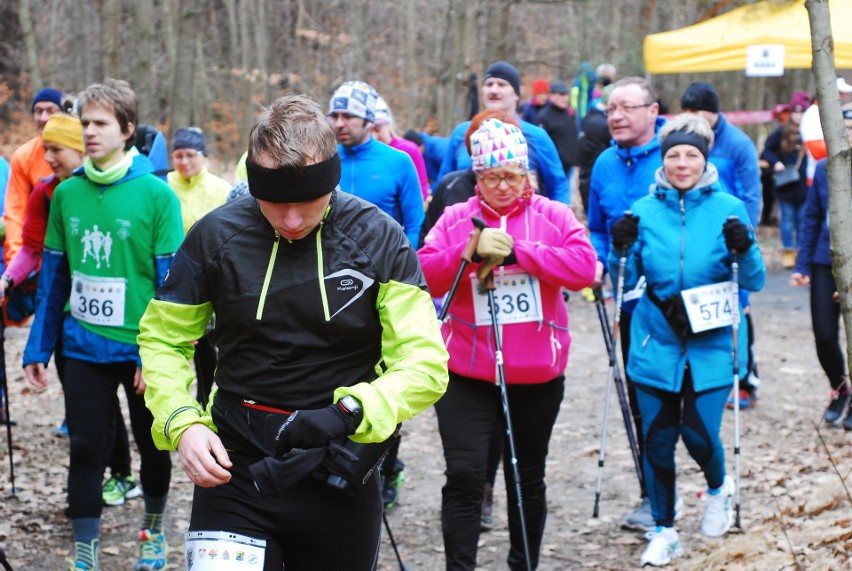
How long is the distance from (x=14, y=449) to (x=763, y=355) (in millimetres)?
7456

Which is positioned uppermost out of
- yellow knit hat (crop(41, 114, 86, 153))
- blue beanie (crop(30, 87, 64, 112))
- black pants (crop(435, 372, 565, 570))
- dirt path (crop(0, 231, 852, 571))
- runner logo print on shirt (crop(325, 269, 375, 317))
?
blue beanie (crop(30, 87, 64, 112))

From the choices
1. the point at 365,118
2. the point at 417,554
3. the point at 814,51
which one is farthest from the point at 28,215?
the point at 814,51

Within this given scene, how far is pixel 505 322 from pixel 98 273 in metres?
1.99

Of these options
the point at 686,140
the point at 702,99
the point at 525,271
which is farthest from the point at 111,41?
the point at 525,271

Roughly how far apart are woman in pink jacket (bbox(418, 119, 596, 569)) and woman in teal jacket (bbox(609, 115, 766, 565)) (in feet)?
2.29

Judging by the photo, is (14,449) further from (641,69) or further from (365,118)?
(641,69)

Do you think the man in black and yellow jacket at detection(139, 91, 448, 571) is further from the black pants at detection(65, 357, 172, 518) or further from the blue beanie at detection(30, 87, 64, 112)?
the blue beanie at detection(30, 87, 64, 112)

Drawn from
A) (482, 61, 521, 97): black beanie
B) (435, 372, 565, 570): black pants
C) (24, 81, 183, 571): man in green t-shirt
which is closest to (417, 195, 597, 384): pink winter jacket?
(435, 372, 565, 570): black pants

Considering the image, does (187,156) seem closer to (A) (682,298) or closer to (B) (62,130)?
(B) (62,130)

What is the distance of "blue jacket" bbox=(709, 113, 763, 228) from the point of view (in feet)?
25.6

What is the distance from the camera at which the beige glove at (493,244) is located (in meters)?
4.85

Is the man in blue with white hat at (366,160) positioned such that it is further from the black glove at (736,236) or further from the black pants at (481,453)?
the black glove at (736,236)

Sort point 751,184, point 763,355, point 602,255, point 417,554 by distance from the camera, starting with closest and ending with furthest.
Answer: point 417,554 < point 602,255 < point 751,184 < point 763,355

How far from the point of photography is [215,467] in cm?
299
